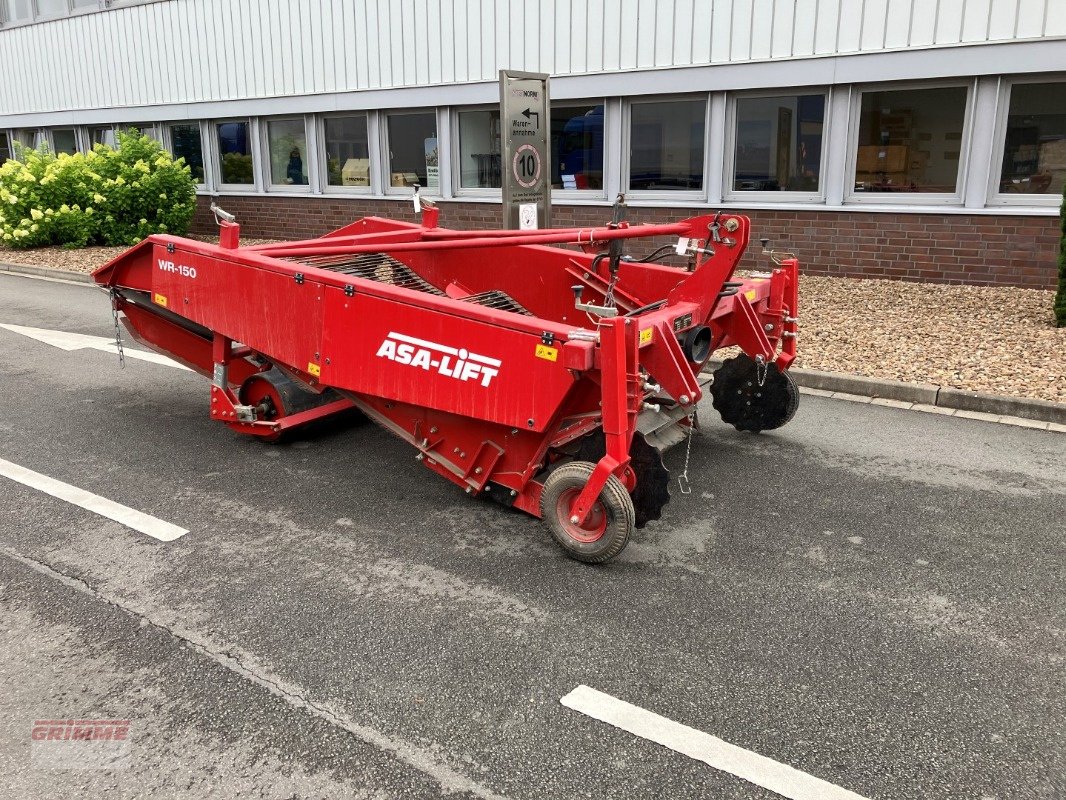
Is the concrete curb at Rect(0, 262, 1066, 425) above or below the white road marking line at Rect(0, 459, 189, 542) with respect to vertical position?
above

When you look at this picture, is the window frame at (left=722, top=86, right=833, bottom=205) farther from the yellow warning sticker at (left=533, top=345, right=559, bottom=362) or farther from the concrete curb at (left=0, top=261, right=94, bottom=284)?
the concrete curb at (left=0, top=261, right=94, bottom=284)

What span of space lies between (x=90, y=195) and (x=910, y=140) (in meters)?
12.9

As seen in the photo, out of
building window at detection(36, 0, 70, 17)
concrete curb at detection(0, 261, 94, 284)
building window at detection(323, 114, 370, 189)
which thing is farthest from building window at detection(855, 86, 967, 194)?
building window at detection(36, 0, 70, 17)

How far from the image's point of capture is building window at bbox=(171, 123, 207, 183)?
17453mm

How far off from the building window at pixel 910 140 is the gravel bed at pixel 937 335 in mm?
1236

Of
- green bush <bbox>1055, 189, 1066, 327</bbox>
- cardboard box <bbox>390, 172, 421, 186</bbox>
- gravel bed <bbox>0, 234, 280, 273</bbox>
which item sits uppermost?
cardboard box <bbox>390, 172, 421, 186</bbox>

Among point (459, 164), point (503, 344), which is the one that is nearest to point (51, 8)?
point (459, 164)

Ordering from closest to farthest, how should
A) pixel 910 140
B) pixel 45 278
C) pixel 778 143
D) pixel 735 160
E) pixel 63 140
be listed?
pixel 910 140 → pixel 778 143 → pixel 735 160 → pixel 45 278 → pixel 63 140

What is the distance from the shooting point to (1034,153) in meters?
10.0

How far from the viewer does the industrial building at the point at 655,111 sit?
396 inches

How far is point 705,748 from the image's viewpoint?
9.61 ft

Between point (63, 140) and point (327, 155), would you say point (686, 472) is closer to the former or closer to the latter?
point (327, 155)

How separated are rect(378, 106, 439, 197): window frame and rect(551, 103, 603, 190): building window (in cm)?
190

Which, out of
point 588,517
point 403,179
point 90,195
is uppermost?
point 403,179
